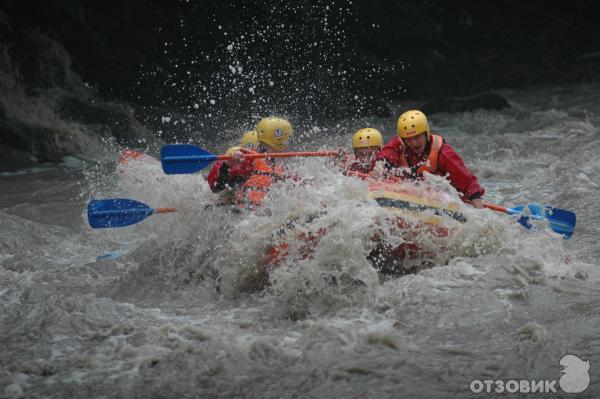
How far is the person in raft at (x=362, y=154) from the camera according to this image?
6.86 m

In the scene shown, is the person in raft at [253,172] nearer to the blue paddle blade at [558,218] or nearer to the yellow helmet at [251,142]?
the yellow helmet at [251,142]

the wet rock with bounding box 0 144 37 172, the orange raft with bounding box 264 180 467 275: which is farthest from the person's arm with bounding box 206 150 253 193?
the wet rock with bounding box 0 144 37 172

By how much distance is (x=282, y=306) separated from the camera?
5129mm

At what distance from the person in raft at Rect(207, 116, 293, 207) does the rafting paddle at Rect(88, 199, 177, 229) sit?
538mm

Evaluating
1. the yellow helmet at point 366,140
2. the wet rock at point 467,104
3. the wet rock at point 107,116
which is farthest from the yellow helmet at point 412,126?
the wet rock at point 467,104

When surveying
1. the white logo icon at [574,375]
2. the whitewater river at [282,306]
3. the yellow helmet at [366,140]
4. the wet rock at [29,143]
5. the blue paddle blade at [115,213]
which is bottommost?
the white logo icon at [574,375]

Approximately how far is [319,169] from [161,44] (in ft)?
28.5

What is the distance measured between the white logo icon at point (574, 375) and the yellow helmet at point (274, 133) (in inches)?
139

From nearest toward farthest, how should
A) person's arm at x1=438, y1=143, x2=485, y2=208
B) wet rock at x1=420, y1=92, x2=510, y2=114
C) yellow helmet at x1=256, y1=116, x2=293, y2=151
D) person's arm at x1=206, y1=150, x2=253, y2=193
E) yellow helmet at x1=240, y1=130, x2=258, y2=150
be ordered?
person's arm at x1=438, y1=143, x2=485, y2=208 → person's arm at x1=206, y1=150, x2=253, y2=193 → yellow helmet at x1=256, y1=116, x2=293, y2=151 → yellow helmet at x1=240, y1=130, x2=258, y2=150 → wet rock at x1=420, y1=92, x2=510, y2=114

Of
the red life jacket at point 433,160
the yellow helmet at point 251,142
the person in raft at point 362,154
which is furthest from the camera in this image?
the yellow helmet at point 251,142

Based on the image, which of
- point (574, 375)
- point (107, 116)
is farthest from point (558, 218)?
point (107, 116)

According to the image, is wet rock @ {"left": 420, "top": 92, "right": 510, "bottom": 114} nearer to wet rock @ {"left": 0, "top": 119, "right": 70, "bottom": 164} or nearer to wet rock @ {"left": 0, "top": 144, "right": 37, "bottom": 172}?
wet rock @ {"left": 0, "top": 119, "right": 70, "bottom": 164}

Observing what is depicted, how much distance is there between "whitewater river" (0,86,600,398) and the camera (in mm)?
4094

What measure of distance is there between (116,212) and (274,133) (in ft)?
5.11
